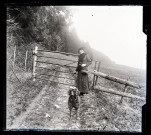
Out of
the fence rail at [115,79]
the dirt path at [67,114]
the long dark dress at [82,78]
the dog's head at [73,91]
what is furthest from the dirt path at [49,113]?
the fence rail at [115,79]

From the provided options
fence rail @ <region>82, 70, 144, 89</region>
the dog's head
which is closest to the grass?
fence rail @ <region>82, 70, 144, 89</region>

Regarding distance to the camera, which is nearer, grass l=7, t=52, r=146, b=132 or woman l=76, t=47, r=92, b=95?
grass l=7, t=52, r=146, b=132

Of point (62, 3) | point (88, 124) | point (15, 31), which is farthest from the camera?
point (15, 31)

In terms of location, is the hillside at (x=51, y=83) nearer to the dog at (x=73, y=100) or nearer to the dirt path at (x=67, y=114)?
the dirt path at (x=67, y=114)

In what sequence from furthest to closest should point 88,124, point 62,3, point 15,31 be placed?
1. point 15,31
2. point 88,124
3. point 62,3

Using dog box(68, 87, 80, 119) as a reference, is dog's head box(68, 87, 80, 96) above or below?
above

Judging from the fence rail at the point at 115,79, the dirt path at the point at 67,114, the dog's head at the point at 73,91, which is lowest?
the dirt path at the point at 67,114

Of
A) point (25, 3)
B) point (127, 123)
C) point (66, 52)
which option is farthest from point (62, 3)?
point (127, 123)

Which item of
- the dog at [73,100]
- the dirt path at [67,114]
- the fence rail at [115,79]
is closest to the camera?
the dirt path at [67,114]

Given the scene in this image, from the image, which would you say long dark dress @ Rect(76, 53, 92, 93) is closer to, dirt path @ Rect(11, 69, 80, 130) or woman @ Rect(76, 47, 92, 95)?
woman @ Rect(76, 47, 92, 95)

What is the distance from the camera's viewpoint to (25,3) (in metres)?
5.22

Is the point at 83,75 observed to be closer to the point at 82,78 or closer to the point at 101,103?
the point at 82,78
